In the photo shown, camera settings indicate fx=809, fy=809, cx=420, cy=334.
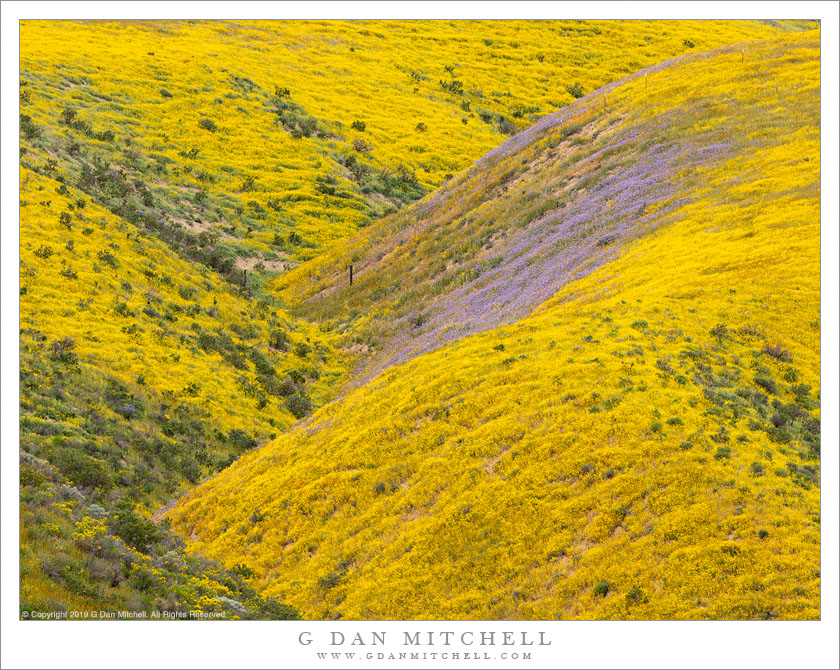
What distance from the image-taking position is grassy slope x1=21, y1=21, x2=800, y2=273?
200 feet

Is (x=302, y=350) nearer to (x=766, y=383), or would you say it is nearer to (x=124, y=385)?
(x=124, y=385)

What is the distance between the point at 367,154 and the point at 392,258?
2821 centimetres

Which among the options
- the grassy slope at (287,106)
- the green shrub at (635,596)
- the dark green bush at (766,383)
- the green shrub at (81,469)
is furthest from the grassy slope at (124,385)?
the dark green bush at (766,383)

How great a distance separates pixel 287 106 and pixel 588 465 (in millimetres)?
68091

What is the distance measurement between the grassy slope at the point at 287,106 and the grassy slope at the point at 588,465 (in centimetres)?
2864

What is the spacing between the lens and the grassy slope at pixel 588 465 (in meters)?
18.7

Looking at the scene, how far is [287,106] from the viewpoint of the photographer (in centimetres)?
8162

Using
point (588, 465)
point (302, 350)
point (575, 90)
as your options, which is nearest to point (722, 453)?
point (588, 465)

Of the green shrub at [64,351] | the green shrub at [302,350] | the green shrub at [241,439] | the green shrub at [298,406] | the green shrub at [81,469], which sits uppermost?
the green shrub at [64,351]

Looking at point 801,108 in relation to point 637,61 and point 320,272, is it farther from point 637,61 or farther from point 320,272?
point 637,61

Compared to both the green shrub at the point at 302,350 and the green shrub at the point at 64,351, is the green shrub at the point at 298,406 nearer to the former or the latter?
the green shrub at the point at 302,350

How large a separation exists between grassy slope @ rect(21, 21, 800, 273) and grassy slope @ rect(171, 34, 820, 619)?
28639 mm

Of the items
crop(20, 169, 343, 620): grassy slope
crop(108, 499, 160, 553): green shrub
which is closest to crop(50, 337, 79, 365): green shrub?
crop(20, 169, 343, 620): grassy slope

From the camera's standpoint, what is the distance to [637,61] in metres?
104
